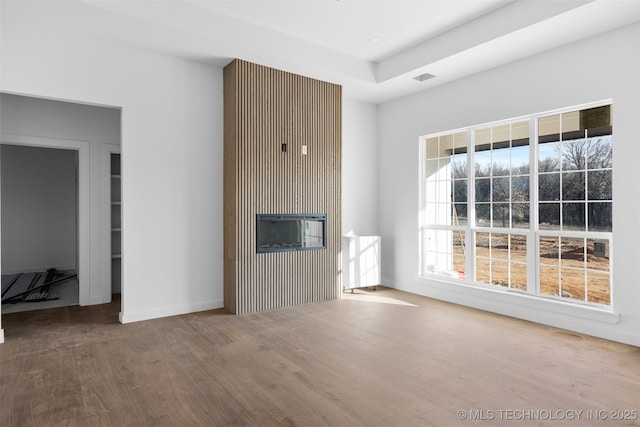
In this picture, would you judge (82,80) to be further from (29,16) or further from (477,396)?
(477,396)

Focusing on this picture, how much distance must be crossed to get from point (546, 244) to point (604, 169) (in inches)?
37.2

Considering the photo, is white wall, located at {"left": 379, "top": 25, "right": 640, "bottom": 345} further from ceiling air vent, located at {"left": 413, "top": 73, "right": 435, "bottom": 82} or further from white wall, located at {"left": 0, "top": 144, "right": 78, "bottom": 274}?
white wall, located at {"left": 0, "top": 144, "right": 78, "bottom": 274}

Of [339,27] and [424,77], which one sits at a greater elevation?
[339,27]

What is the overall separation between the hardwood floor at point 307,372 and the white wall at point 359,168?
204cm

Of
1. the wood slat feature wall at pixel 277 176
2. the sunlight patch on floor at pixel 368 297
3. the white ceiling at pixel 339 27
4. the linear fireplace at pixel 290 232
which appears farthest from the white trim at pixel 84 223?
the sunlight patch on floor at pixel 368 297

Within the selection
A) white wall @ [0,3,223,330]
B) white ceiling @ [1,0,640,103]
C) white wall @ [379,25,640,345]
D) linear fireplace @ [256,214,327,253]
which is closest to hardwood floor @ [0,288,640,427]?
white wall @ [379,25,640,345]

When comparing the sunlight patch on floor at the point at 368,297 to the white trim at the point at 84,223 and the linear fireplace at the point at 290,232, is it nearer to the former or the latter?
the linear fireplace at the point at 290,232

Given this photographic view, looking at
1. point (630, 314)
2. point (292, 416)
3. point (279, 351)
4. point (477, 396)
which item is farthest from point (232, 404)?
point (630, 314)

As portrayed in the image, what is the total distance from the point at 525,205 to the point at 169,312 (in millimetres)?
4227

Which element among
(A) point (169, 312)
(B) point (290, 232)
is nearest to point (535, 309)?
(B) point (290, 232)

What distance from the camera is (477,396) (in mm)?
2477

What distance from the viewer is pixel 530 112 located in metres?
4.24

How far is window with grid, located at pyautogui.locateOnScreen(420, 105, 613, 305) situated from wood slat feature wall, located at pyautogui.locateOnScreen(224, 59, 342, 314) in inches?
55.6

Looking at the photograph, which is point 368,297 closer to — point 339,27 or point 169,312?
point 169,312
